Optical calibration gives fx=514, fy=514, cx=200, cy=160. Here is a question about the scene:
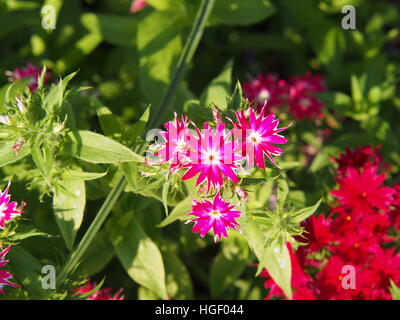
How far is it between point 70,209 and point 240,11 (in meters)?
1.11

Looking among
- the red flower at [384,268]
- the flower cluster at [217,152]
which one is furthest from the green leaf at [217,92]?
the red flower at [384,268]

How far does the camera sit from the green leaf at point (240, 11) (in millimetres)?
2055

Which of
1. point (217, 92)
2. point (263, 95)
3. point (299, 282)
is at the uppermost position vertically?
point (263, 95)

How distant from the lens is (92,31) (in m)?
2.27

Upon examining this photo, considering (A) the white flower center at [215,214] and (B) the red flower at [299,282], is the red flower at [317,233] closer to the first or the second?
(B) the red flower at [299,282]

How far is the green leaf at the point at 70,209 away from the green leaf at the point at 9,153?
0.17 meters

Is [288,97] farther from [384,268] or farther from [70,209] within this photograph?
[70,209]

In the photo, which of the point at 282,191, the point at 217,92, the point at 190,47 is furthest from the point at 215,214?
the point at 190,47

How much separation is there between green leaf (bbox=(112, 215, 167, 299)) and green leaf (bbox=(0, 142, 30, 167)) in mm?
504

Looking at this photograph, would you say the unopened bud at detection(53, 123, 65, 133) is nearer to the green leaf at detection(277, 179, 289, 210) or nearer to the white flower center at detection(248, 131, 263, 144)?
the white flower center at detection(248, 131, 263, 144)

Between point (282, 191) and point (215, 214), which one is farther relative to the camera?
point (282, 191)

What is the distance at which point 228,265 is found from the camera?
1.97 metres
